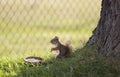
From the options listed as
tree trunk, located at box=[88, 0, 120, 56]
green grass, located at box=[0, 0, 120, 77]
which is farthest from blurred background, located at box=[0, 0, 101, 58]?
tree trunk, located at box=[88, 0, 120, 56]

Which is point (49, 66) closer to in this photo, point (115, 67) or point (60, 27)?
point (115, 67)

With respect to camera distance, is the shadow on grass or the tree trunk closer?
the shadow on grass

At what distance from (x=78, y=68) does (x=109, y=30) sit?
74cm

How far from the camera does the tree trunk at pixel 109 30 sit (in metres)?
6.19

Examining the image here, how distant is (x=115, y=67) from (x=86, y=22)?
449 cm

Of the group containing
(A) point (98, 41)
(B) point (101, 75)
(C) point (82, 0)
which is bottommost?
(B) point (101, 75)

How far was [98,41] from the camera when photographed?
657 centimetres

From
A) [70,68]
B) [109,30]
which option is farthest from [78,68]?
[109,30]

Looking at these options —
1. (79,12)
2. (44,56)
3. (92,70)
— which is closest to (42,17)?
(79,12)

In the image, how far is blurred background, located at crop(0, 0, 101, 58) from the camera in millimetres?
8547

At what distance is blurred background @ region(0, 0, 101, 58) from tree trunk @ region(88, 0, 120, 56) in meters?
1.31

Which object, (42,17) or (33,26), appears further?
(42,17)

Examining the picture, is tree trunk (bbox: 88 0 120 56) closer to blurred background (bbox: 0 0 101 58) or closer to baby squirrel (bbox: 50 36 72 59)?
baby squirrel (bbox: 50 36 72 59)

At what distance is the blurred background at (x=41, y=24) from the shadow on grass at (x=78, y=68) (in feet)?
5.51
